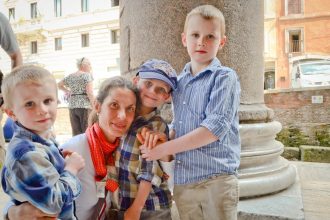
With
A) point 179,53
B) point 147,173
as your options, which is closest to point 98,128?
point 147,173

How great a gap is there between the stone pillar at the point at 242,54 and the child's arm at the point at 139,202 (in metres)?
0.88

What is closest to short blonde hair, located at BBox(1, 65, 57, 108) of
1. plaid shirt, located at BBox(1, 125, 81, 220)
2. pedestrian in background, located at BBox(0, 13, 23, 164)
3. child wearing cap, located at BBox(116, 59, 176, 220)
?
plaid shirt, located at BBox(1, 125, 81, 220)

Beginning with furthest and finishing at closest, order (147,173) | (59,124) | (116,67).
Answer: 1. (116,67)
2. (59,124)
3. (147,173)

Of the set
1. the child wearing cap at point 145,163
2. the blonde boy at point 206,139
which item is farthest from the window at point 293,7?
the child wearing cap at point 145,163

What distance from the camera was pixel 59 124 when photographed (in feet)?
41.8

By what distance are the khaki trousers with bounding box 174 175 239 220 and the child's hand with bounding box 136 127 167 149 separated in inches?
11.0

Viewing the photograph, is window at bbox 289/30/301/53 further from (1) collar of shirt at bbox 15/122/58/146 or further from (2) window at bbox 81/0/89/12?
(1) collar of shirt at bbox 15/122/58/146

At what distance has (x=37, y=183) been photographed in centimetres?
115

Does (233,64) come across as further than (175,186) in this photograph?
Yes

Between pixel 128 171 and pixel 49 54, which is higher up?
pixel 49 54

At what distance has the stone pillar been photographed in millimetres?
2211

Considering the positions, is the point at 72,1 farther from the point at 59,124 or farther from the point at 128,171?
the point at 128,171

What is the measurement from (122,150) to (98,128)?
0.16m

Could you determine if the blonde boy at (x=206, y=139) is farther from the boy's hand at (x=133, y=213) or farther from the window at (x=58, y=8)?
the window at (x=58, y=8)
